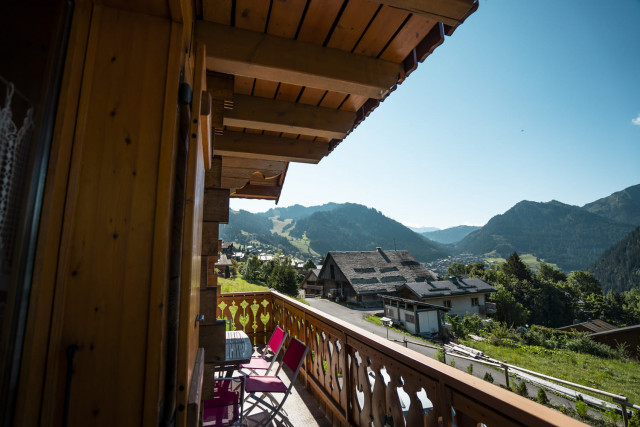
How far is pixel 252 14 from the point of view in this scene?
4.79 ft

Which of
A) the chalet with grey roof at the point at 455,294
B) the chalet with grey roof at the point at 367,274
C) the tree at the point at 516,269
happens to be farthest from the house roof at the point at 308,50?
the tree at the point at 516,269

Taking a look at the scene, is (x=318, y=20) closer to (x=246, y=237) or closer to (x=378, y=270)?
(x=378, y=270)

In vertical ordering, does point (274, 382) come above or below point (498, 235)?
below

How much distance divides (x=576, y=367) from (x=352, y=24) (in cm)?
3004

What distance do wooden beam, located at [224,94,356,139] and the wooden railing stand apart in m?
1.64

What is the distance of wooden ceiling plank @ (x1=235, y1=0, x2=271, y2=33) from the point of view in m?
1.40

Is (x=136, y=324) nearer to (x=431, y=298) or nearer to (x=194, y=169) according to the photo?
(x=194, y=169)

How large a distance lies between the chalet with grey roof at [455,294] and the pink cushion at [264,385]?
94.4ft

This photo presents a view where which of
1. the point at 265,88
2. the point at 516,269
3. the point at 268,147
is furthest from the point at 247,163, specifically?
the point at 516,269

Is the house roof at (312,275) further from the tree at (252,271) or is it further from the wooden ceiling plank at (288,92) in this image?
the wooden ceiling plank at (288,92)

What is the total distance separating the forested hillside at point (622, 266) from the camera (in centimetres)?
9200

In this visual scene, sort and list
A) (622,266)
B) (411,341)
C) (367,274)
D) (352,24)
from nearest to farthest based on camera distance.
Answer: (352,24), (411,341), (367,274), (622,266)

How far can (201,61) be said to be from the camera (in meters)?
1.15

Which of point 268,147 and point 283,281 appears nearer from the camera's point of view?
point 268,147
